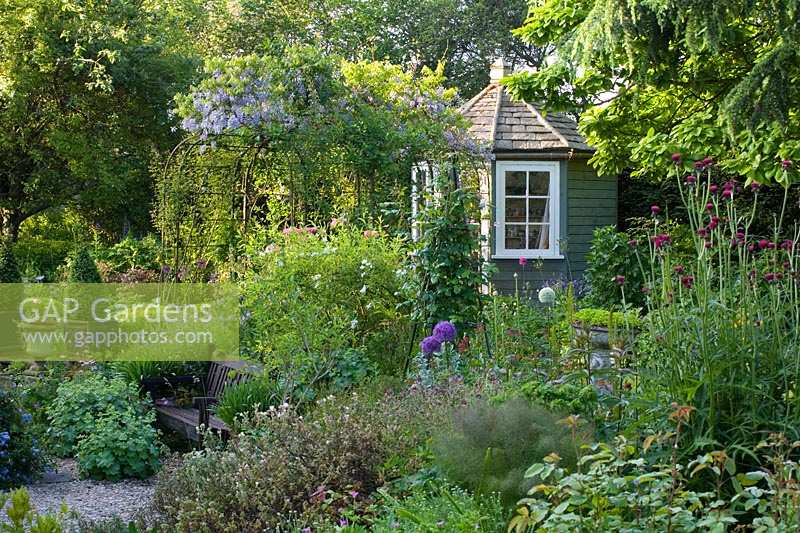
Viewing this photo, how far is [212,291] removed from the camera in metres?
8.57

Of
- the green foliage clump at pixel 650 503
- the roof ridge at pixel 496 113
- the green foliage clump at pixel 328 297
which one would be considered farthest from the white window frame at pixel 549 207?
the green foliage clump at pixel 650 503

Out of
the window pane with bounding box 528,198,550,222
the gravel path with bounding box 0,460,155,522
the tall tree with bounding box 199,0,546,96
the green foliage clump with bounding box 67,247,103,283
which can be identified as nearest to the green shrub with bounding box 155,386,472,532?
the gravel path with bounding box 0,460,155,522

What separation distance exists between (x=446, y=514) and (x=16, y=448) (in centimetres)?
326

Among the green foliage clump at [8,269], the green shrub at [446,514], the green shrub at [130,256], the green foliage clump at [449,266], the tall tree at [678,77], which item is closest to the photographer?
the green shrub at [446,514]

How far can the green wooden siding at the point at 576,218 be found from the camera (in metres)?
12.2

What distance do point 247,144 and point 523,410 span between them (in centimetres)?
665

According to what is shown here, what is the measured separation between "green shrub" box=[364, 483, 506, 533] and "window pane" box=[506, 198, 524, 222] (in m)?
9.13

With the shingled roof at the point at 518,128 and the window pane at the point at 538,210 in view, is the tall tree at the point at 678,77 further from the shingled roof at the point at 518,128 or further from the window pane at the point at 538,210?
the window pane at the point at 538,210

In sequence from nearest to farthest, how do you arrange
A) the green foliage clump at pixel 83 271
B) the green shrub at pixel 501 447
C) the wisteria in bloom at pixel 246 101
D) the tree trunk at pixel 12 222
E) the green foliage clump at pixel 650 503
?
1. the green foliage clump at pixel 650 503
2. the green shrub at pixel 501 447
3. the wisteria in bloom at pixel 246 101
4. the green foliage clump at pixel 83 271
5. the tree trunk at pixel 12 222

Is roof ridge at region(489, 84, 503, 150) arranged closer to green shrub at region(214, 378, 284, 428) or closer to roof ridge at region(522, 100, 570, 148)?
roof ridge at region(522, 100, 570, 148)

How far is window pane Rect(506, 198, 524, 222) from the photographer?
12.2 m

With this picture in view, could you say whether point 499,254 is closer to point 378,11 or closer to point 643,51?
point 643,51

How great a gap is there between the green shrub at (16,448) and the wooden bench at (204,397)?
96 cm

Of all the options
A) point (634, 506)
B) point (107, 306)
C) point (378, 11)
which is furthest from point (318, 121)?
point (378, 11)
